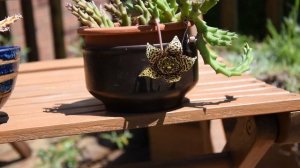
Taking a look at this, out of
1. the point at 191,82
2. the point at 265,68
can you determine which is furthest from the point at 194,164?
the point at 265,68

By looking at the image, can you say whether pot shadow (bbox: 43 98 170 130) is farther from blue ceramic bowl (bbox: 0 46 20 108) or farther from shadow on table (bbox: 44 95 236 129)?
blue ceramic bowl (bbox: 0 46 20 108)

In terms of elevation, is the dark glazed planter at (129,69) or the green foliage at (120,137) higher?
the dark glazed planter at (129,69)

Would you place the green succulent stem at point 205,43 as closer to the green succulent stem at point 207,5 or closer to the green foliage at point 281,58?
the green succulent stem at point 207,5

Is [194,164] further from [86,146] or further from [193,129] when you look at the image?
[86,146]

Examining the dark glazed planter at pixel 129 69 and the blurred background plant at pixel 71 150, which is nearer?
the dark glazed planter at pixel 129 69

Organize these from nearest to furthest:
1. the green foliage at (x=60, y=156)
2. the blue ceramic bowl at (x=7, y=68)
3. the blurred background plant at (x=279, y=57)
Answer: the blue ceramic bowl at (x=7, y=68)
the green foliage at (x=60, y=156)
the blurred background plant at (x=279, y=57)

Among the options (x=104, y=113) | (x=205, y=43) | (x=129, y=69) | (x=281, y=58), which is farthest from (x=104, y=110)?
(x=281, y=58)

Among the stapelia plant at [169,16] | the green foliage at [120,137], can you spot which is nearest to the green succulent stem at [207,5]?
the stapelia plant at [169,16]
